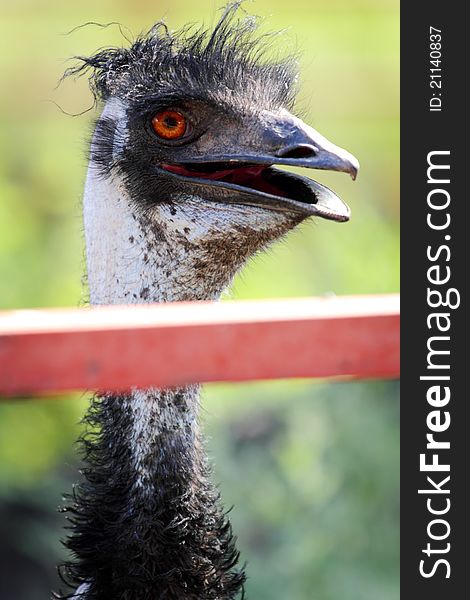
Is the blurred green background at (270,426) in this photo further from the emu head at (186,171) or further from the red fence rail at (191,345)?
the red fence rail at (191,345)

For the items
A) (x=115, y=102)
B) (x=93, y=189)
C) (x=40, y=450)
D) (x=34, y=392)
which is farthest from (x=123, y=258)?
(x=40, y=450)

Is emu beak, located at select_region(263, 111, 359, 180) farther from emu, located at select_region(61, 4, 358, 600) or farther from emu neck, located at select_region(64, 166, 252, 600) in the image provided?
emu neck, located at select_region(64, 166, 252, 600)

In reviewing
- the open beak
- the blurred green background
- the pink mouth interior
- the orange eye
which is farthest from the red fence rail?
the blurred green background

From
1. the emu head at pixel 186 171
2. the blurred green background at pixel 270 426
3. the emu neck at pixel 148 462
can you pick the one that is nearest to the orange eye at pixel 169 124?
the emu head at pixel 186 171

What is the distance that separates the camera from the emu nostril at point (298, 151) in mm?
2775

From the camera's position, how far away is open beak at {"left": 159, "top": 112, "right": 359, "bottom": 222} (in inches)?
108

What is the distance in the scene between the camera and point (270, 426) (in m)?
5.42

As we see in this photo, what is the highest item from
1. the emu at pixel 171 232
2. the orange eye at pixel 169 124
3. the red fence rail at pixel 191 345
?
the orange eye at pixel 169 124

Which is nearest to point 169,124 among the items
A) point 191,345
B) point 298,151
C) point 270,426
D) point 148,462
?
point 298,151

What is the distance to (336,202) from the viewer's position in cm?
276

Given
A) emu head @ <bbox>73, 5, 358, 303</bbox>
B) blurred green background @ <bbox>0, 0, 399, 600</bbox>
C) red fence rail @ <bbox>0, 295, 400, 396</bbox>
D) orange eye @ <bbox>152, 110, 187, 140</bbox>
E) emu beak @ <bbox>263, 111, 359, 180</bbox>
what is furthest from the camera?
blurred green background @ <bbox>0, 0, 399, 600</bbox>

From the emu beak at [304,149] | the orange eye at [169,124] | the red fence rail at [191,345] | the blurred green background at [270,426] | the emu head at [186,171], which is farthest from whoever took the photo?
the blurred green background at [270,426]

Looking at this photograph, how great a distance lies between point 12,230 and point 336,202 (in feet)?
Answer: 12.3

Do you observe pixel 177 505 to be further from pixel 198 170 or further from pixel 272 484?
pixel 272 484
